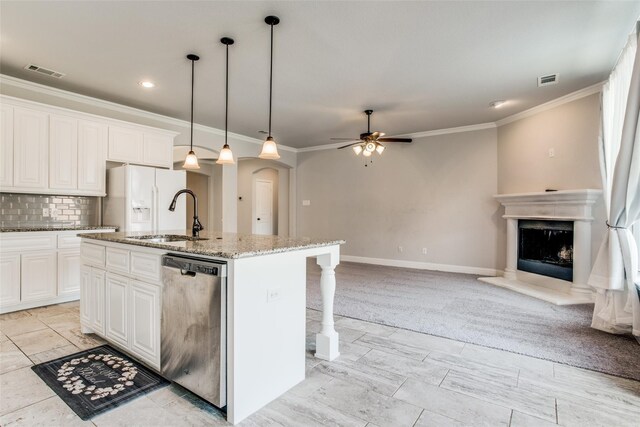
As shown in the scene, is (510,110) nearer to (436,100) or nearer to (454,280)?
(436,100)

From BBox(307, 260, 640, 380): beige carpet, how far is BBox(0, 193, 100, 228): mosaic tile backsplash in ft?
11.0

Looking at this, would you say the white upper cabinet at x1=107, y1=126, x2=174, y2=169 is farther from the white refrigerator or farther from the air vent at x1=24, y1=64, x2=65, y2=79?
the air vent at x1=24, y1=64, x2=65, y2=79

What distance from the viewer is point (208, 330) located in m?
1.78

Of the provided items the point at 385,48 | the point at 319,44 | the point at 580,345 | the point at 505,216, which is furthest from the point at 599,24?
the point at 505,216

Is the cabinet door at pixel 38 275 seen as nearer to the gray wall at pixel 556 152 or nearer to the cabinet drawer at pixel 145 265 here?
the cabinet drawer at pixel 145 265

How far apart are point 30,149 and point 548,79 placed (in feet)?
20.1

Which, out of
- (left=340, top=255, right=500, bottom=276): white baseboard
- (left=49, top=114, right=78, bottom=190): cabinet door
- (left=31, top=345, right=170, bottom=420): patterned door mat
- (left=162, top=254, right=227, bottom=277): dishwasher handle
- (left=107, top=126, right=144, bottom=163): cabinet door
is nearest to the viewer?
(left=162, top=254, right=227, bottom=277): dishwasher handle

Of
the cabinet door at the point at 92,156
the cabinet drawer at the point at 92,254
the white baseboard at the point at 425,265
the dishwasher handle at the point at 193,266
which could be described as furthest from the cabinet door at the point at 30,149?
the white baseboard at the point at 425,265

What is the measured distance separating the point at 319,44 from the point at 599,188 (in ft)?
12.8

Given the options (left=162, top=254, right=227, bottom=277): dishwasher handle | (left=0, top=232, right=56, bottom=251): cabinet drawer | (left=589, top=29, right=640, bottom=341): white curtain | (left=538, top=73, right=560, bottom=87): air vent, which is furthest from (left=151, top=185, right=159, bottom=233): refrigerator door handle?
(left=589, top=29, right=640, bottom=341): white curtain

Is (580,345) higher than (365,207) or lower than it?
lower

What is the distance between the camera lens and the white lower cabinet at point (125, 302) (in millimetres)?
2146

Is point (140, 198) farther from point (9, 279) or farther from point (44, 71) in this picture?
point (44, 71)

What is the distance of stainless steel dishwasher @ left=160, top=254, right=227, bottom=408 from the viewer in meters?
1.74
